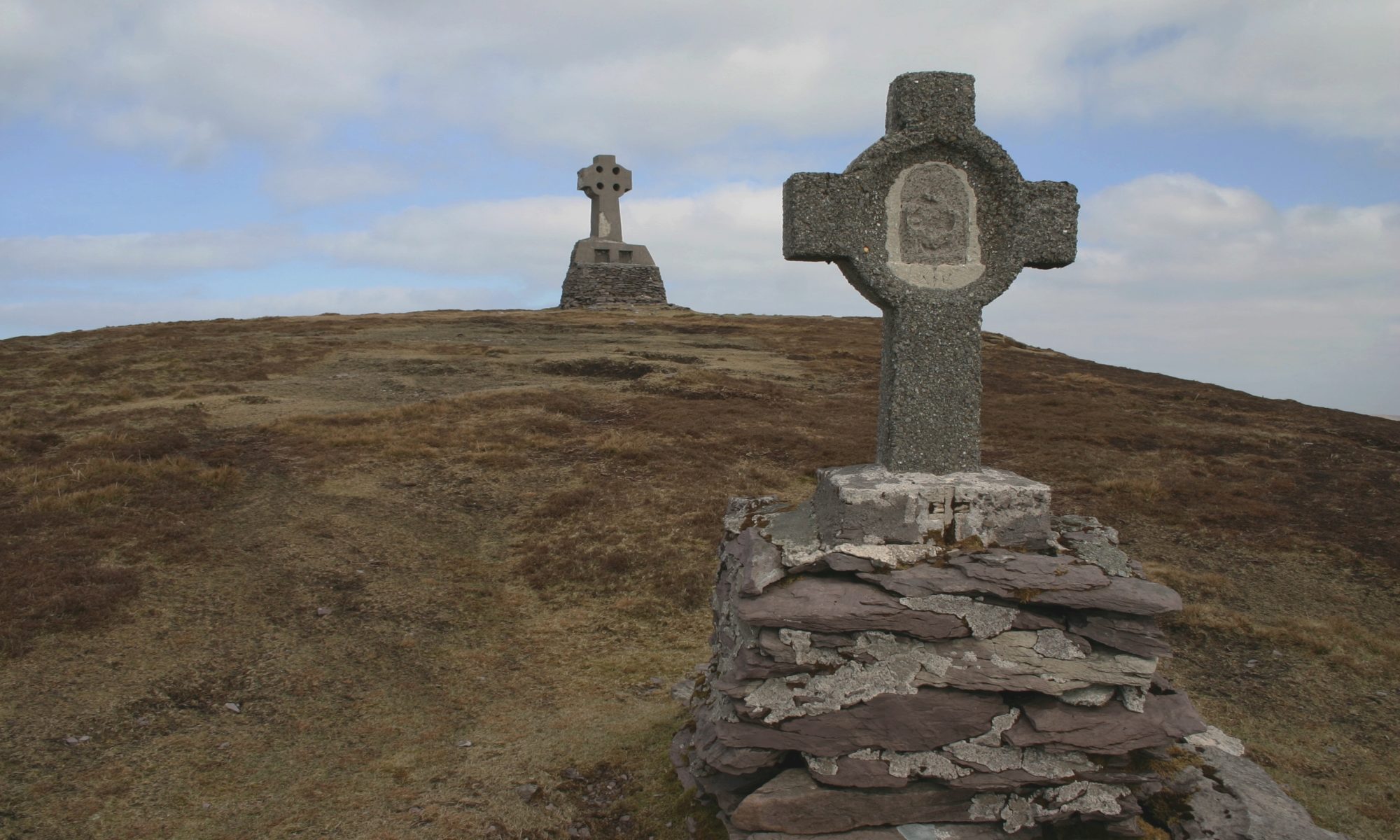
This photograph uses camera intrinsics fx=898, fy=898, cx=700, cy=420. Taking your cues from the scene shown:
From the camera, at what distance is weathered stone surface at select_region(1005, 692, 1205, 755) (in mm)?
4926

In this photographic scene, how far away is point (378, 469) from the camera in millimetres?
13984

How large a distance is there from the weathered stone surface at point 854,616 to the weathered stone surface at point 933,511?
0.40 m

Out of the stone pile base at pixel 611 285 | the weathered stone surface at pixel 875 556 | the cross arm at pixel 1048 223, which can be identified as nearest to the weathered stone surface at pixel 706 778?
the weathered stone surface at pixel 875 556

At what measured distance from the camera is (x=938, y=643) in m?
5.01

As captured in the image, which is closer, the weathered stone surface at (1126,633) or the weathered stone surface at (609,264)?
the weathered stone surface at (1126,633)

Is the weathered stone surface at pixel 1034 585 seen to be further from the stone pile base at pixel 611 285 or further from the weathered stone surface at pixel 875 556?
the stone pile base at pixel 611 285

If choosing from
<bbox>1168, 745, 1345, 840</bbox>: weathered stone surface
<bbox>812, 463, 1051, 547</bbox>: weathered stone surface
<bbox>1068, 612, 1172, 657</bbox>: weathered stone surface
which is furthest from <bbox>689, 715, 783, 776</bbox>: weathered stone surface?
<bbox>1168, 745, 1345, 840</bbox>: weathered stone surface

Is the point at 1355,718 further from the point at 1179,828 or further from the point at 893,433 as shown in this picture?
the point at 893,433

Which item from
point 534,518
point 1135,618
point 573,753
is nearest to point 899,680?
point 1135,618

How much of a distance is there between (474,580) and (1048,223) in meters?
7.66

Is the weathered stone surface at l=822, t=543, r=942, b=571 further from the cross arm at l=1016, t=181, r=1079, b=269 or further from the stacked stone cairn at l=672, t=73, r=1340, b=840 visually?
the cross arm at l=1016, t=181, r=1079, b=269

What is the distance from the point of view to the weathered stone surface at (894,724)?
4.90m

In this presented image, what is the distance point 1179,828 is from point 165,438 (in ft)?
49.9

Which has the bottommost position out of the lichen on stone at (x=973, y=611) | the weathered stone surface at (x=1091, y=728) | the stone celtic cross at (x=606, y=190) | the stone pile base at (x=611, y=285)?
the weathered stone surface at (x=1091, y=728)
